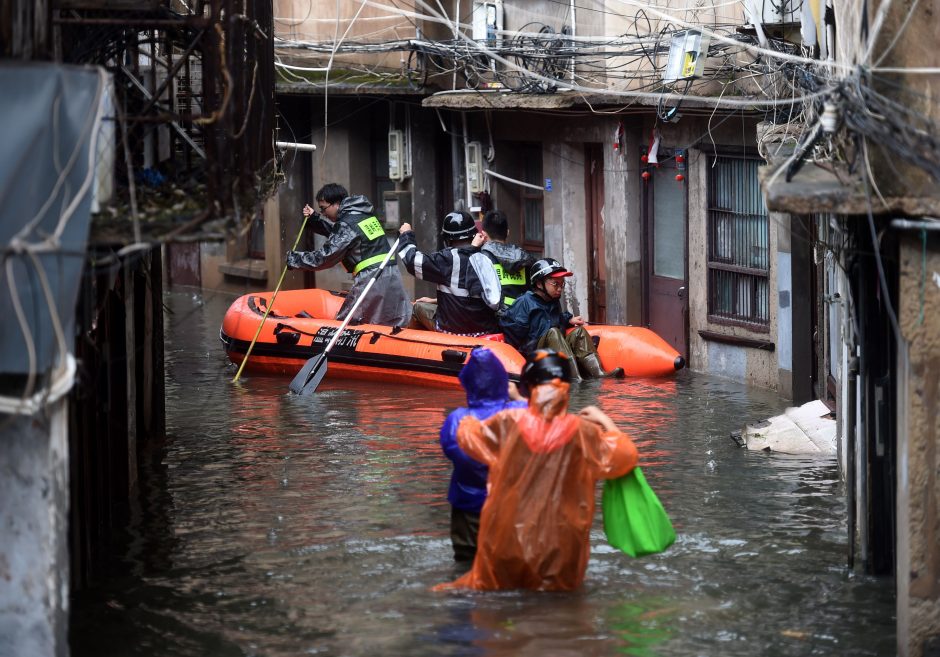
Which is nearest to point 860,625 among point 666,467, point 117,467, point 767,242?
point 666,467

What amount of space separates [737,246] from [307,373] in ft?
14.8

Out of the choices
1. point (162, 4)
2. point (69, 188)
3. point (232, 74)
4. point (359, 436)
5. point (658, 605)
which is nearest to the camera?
point (69, 188)

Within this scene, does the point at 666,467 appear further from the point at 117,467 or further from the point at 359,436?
the point at 117,467

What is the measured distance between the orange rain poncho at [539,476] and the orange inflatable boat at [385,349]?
621cm

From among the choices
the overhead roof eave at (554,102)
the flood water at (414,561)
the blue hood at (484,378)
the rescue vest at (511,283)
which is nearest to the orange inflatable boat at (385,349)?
the rescue vest at (511,283)

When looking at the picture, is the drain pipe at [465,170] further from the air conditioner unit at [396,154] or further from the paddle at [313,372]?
the paddle at [313,372]

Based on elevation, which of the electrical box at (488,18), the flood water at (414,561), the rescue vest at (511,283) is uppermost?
the electrical box at (488,18)

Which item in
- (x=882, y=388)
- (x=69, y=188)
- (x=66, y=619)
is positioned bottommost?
(x=66, y=619)

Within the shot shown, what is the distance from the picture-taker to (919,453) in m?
7.10

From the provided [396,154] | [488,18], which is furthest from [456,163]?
[488,18]

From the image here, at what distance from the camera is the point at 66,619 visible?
6793mm

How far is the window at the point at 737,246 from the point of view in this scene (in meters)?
15.3

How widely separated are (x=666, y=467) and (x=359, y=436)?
9.48 feet

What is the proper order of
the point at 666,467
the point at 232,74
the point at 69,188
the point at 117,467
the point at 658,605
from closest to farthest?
the point at 69,188 < the point at 232,74 < the point at 658,605 < the point at 117,467 < the point at 666,467
